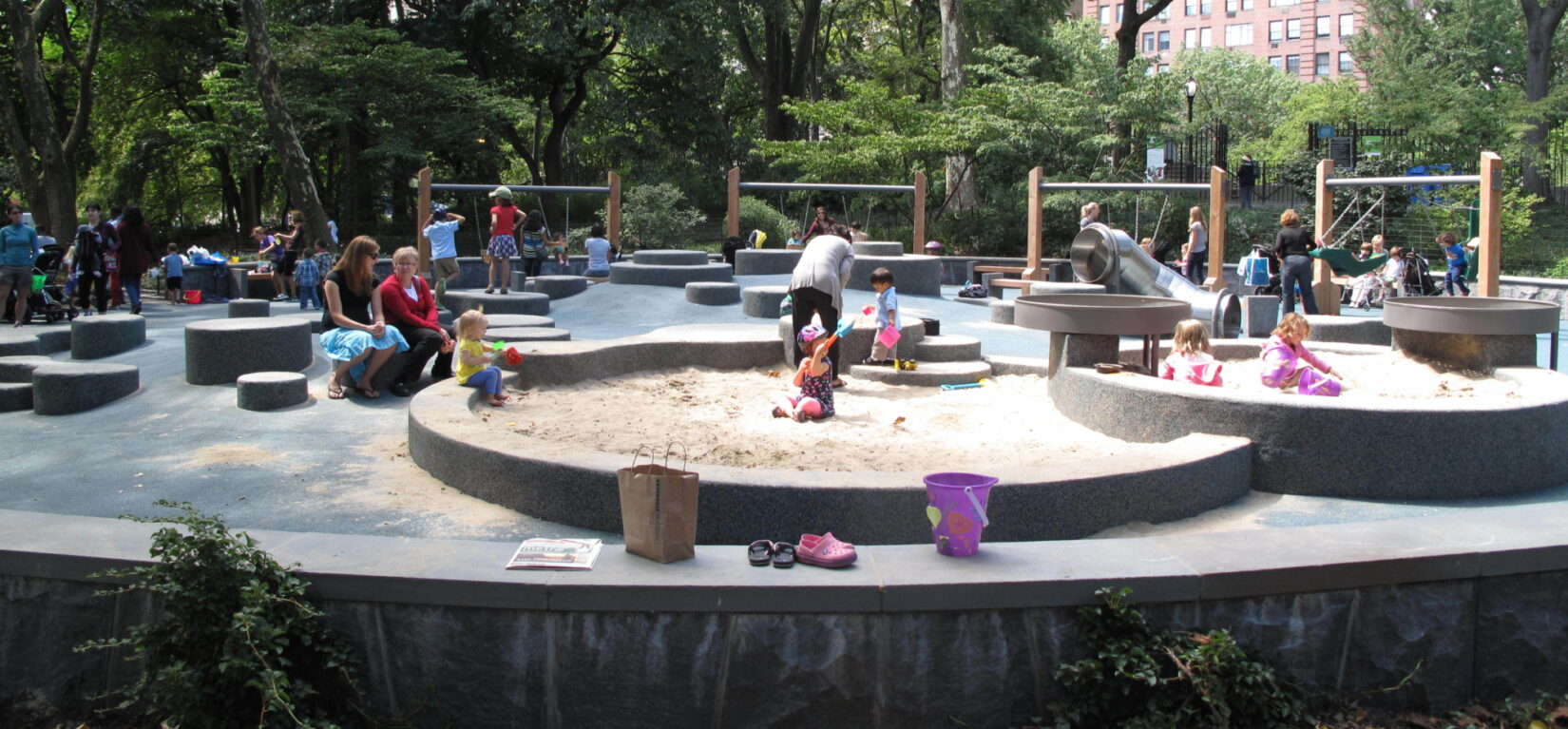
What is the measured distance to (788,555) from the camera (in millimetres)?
4363

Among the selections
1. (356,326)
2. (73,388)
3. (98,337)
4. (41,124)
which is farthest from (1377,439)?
(41,124)

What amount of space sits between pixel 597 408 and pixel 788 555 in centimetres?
508

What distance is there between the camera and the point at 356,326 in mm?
9789

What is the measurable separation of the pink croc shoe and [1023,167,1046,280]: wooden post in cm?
1431

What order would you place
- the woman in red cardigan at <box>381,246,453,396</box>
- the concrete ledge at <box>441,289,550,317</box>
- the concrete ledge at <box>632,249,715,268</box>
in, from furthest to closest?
the concrete ledge at <box>632,249,715,268</box> → the concrete ledge at <box>441,289,550,317</box> → the woman in red cardigan at <box>381,246,453,396</box>

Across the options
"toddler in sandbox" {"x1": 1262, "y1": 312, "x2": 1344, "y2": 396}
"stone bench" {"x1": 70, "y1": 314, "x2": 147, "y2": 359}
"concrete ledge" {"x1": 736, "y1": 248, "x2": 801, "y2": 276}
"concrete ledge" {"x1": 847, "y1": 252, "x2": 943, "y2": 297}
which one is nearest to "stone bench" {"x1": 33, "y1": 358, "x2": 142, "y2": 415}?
"stone bench" {"x1": 70, "y1": 314, "x2": 147, "y2": 359}

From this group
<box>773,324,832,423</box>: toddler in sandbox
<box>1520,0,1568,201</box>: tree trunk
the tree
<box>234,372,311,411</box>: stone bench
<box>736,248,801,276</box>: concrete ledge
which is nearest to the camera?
<box>773,324,832,423</box>: toddler in sandbox

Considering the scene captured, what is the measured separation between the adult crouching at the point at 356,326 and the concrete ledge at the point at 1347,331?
339 inches

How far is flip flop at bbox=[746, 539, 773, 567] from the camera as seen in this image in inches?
172

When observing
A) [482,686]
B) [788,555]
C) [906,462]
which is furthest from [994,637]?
[906,462]

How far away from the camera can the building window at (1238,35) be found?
78.9m

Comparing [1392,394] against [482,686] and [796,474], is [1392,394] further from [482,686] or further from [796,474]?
[482,686]

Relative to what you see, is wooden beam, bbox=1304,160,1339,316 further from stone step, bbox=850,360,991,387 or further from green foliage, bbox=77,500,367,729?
green foliage, bbox=77,500,367,729

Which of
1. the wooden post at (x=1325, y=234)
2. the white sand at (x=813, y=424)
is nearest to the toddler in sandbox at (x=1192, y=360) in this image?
the white sand at (x=813, y=424)
